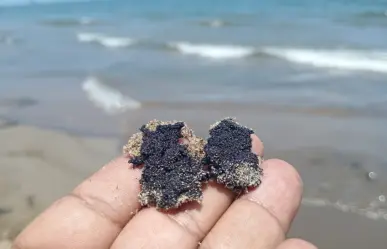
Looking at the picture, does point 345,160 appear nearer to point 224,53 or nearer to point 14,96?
point 14,96

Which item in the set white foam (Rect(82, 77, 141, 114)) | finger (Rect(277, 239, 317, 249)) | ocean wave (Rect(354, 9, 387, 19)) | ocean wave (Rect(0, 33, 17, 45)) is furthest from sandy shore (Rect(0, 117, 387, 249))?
ocean wave (Rect(354, 9, 387, 19))

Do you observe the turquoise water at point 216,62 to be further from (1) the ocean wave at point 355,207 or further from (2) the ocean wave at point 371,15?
(1) the ocean wave at point 355,207

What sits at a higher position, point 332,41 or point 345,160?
point 345,160

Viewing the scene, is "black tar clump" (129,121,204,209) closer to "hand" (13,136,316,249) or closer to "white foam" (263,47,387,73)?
"hand" (13,136,316,249)

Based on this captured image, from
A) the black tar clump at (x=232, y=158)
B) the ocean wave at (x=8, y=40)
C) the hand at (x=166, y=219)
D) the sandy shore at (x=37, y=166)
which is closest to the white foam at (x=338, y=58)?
the sandy shore at (x=37, y=166)

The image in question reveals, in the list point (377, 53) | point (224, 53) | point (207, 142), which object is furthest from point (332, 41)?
point (207, 142)
